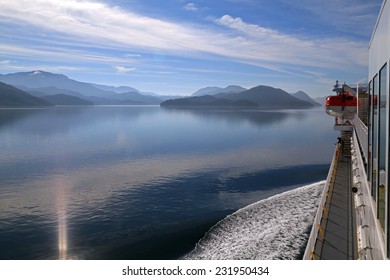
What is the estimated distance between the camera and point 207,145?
2329 inches

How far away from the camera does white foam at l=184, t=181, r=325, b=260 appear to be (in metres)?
15.5

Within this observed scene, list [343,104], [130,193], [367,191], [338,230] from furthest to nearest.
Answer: [343,104], [130,193], [338,230], [367,191]

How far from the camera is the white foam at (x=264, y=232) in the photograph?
1555cm

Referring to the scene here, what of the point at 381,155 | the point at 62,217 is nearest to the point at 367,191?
the point at 381,155

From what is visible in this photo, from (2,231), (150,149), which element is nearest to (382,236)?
(2,231)

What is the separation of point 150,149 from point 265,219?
Answer: 3631 cm

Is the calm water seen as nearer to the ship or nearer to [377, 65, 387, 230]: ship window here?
the ship

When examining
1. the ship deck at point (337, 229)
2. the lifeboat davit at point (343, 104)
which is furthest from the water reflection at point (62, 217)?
the lifeboat davit at point (343, 104)

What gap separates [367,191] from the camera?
7.66 metres

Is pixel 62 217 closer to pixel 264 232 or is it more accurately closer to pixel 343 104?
pixel 264 232

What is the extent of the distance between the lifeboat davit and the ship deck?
2206 centimetres

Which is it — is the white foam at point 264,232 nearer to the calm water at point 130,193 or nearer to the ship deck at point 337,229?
the calm water at point 130,193

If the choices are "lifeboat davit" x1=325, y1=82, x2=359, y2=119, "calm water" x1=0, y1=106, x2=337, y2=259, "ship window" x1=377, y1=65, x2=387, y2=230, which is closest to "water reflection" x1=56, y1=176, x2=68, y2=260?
"calm water" x1=0, y1=106, x2=337, y2=259

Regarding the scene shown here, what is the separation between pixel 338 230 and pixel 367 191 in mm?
5416
